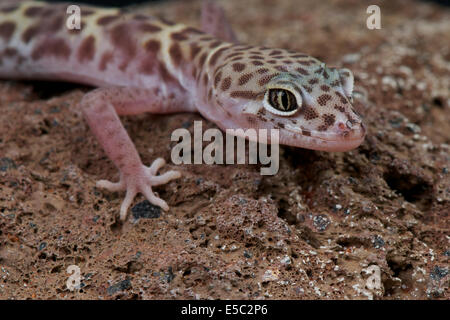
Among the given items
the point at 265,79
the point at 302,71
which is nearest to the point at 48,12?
the point at 265,79

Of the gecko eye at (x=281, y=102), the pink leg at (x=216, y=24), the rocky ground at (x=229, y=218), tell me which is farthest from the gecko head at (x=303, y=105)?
the pink leg at (x=216, y=24)

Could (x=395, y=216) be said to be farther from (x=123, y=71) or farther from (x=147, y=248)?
(x=123, y=71)

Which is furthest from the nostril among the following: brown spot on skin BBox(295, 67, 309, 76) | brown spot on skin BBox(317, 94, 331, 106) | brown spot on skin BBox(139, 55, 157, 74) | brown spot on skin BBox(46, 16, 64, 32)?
brown spot on skin BBox(46, 16, 64, 32)

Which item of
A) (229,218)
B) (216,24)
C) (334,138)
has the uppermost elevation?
(216,24)

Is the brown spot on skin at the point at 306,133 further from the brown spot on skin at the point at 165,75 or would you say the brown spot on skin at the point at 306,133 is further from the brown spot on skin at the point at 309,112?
the brown spot on skin at the point at 165,75

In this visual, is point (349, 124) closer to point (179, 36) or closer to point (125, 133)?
point (125, 133)

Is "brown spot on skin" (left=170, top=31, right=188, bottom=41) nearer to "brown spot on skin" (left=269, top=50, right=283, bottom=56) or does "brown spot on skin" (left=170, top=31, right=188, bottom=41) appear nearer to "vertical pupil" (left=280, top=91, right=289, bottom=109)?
"brown spot on skin" (left=269, top=50, right=283, bottom=56)
